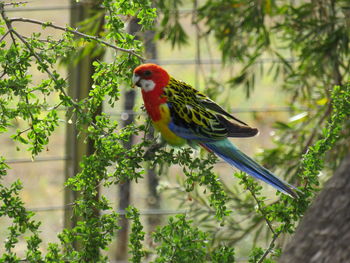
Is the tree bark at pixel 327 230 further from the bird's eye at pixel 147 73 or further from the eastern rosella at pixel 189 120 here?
the bird's eye at pixel 147 73

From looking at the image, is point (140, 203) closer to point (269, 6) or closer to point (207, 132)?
point (269, 6)

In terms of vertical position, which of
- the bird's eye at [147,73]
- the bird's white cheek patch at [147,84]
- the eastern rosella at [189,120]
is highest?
the bird's eye at [147,73]

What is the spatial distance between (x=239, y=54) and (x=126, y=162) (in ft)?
5.01

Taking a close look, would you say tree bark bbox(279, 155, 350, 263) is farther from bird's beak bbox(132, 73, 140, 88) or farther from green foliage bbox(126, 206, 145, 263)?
bird's beak bbox(132, 73, 140, 88)

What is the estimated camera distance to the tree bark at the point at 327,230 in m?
1.47

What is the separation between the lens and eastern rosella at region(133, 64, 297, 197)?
2090 mm

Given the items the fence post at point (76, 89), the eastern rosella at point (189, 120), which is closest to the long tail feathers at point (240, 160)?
the eastern rosella at point (189, 120)

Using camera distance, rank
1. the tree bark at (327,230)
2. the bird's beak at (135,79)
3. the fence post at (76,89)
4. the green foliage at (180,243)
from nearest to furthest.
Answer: the tree bark at (327,230)
the green foliage at (180,243)
the bird's beak at (135,79)
the fence post at (76,89)

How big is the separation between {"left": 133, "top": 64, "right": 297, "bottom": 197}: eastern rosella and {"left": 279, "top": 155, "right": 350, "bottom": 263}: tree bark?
0.45 metres

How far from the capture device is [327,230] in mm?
1497

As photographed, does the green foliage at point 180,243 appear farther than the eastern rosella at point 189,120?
No

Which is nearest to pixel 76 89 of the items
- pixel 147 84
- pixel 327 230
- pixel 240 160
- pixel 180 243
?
pixel 147 84

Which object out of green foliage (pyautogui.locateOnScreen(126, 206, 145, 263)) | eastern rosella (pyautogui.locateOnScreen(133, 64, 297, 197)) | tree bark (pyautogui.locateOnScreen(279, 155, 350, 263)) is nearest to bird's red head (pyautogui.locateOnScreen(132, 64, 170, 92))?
eastern rosella (pyautogui.locateOnScreen(133, 64, 297, 197))

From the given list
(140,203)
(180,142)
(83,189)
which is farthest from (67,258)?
(140,203)
